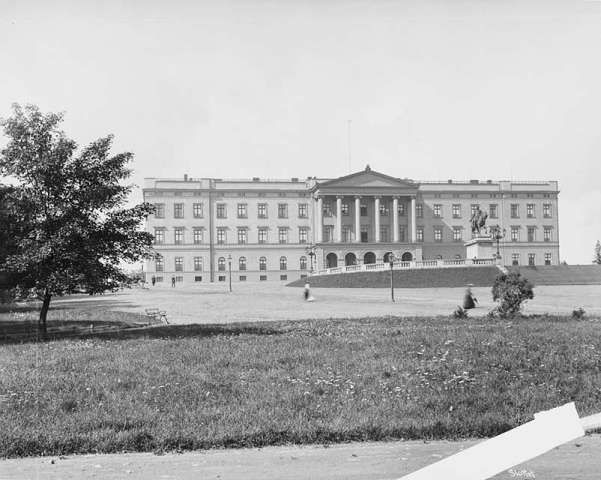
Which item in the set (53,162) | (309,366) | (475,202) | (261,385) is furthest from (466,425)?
(475,202)

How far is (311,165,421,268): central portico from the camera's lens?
313 feet

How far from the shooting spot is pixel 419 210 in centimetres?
10362

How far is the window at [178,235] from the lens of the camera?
97994mm

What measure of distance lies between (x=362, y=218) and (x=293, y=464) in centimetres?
9361

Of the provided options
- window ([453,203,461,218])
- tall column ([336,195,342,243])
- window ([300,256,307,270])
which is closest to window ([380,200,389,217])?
tall column ([336,195,342,243])

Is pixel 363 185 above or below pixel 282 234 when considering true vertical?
above

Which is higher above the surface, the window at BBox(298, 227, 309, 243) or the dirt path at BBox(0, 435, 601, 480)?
the window at BBox(298, 227, 309, 243)

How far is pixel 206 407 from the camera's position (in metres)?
6.77

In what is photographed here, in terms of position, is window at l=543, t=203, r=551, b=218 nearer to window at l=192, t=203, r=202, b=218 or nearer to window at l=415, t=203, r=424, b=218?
window at l=415, t=203, r=424, b=218

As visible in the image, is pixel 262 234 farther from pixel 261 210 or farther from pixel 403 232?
pixel 403 232

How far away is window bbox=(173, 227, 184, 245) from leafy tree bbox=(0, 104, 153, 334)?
83.2 meters

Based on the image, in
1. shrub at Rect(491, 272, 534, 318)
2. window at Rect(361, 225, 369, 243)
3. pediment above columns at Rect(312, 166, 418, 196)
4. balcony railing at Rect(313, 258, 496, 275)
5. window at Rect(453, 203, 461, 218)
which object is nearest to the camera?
shrub at Rect(491, 272, 534, 318)

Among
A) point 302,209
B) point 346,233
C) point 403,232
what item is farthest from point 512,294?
point 302,209

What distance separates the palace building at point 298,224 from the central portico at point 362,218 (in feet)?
0.56
